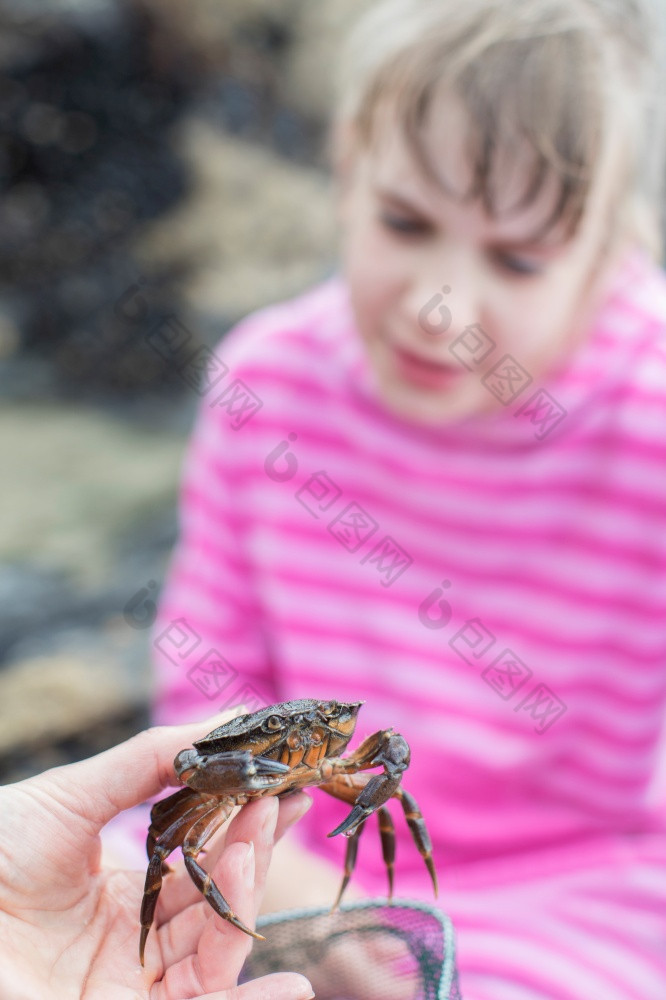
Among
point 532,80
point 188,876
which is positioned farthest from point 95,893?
point 532,80

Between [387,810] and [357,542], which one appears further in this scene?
[357,542]

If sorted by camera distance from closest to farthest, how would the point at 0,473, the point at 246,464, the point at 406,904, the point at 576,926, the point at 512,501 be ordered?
the point at 406,904 < the point at 576,926 < the point at 512,501 < the point at 246,464 < the point at 0,473

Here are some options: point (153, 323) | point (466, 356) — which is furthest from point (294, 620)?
point (153, 323)

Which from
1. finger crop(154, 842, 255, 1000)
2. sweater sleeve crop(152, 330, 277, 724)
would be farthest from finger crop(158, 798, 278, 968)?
sweater sleeve crop(152, 330, 277, 724)

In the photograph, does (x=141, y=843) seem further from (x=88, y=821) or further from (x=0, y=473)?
(x=0, y=473)

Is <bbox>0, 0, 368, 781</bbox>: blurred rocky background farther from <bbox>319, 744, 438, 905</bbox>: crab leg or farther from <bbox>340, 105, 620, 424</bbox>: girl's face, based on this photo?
<bbox>319, 744, 438, 905</bbox>: crab leg
